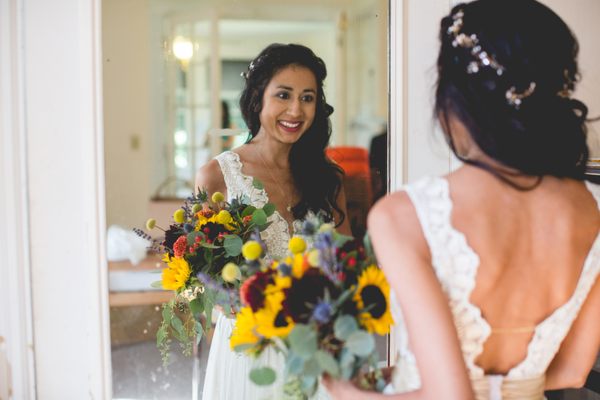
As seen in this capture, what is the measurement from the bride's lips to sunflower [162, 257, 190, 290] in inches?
21.7

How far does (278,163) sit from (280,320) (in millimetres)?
905

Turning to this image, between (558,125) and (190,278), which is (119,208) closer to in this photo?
(190,278)

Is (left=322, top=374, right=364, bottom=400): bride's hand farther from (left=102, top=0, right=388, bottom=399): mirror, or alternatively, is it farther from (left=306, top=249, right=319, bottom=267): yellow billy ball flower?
(left=102, top=0, right=388, bottom=399): mirror

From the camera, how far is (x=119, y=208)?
1897mm

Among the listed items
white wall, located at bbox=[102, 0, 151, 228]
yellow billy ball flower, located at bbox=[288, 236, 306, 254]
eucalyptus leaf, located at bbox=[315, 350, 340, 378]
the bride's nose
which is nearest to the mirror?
white wall, located at bbox=[102, 0, 151, 228]

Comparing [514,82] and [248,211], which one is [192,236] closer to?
[248,211]

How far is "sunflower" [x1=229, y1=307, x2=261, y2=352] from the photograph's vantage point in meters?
0.93

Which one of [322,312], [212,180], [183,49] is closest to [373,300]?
[322,312]

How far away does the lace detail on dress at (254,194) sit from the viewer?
5.34ft

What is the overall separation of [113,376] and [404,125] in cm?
128

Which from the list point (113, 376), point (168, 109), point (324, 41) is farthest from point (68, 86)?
point (113, 376)

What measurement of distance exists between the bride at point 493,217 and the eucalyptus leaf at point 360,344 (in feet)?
0.21

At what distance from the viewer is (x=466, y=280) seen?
832 mm

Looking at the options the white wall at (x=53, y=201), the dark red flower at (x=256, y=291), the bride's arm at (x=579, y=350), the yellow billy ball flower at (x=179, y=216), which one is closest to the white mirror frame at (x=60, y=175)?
the white wall at (x=53, y=201)
